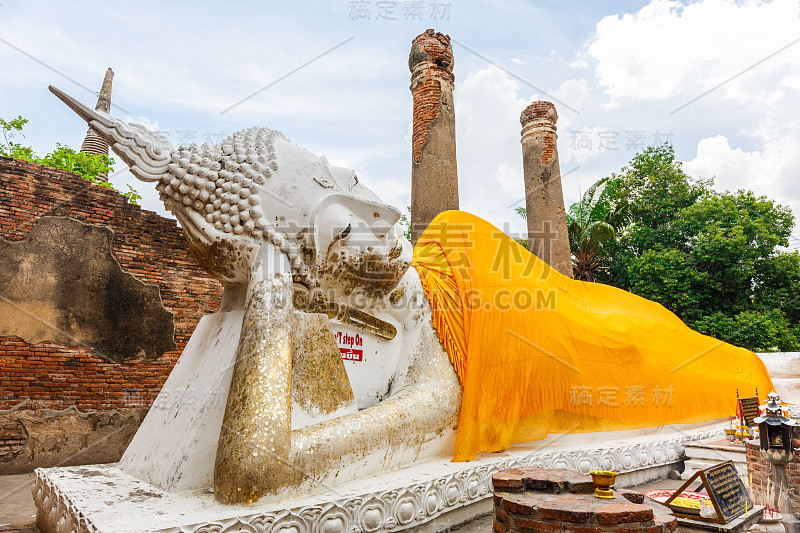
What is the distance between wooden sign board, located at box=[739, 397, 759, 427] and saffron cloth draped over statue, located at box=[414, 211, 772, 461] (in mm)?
251

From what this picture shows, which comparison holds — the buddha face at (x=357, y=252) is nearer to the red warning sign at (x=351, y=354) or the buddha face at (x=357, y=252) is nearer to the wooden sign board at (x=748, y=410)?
the red warning sign at (x=351, y=354)

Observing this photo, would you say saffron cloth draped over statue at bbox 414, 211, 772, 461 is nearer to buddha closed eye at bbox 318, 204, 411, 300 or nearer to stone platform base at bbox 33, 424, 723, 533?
stone platform base at bbox 33, 424, 723, 533

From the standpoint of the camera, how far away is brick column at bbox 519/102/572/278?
27.0ft

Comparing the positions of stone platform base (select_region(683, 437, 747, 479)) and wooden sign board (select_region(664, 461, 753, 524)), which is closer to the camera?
wooden sign board (select_region(664, 461, 753, 524))

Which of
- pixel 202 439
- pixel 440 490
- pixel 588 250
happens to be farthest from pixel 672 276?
pixel 202 439

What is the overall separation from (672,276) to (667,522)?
10599 mm

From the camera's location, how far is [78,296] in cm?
504

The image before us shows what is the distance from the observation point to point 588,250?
12406mm

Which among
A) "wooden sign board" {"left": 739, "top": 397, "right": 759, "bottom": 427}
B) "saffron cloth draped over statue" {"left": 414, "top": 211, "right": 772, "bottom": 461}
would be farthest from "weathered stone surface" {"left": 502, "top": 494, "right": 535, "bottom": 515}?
"wooden sign board" {"left": 739, "top": 397, "right": 759, "bottom": 427}

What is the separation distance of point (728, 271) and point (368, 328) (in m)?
10.8

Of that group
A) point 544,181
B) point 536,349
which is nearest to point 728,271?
point 544,181

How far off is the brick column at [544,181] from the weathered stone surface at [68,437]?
622 centimetres

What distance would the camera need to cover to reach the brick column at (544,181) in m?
8.24

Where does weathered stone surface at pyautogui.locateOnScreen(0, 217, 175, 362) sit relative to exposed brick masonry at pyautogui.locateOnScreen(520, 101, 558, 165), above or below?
below
